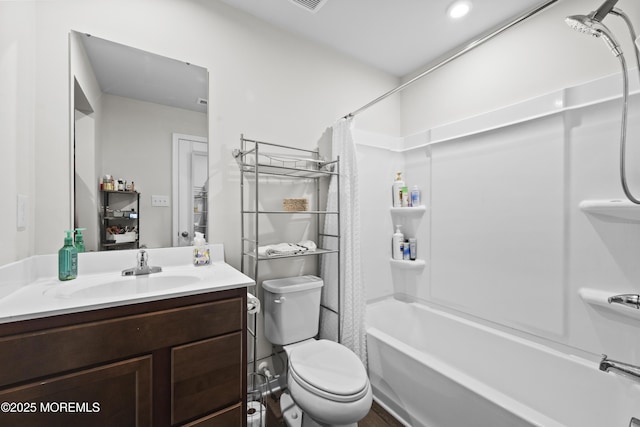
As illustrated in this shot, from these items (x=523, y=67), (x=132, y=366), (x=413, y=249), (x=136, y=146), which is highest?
(x=523, y=67)

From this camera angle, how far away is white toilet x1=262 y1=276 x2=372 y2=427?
1125 millimetres

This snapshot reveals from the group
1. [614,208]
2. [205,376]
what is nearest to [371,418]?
[205,376]

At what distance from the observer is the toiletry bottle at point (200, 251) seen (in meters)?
1.45

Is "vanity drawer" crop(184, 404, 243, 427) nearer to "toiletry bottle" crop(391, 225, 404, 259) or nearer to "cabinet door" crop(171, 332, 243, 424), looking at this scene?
"cabinet door" crop(171, 332, 243, 424)

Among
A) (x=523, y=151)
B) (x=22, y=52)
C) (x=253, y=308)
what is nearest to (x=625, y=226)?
(x=523, y=151)

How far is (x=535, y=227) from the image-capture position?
62.0 inches

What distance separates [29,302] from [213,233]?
2.64 feet

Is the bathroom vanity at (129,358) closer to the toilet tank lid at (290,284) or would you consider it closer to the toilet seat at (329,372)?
the toilet seat at (329,372)

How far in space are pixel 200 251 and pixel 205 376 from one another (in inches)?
25.3

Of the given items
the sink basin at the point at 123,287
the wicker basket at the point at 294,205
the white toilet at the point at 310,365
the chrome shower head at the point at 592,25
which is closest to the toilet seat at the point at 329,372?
the white toilet at the point at 310,365

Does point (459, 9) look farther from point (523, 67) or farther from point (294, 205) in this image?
point (294, 205)

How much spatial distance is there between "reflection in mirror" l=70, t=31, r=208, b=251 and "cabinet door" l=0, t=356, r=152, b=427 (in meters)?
0.68

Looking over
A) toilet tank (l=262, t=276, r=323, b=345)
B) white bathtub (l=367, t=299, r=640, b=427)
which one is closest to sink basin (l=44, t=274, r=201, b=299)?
toilet tank (l=262, t=276, r=323, b=345)

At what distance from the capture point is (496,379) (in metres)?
1.60
